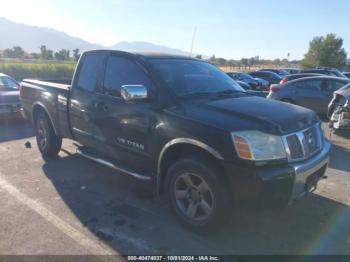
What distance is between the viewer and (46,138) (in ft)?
19.6

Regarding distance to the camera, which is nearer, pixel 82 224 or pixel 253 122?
pixel 253 122

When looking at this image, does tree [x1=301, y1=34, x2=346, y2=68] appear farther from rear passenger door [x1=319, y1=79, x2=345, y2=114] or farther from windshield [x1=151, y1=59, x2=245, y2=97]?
windshield [x1=151, y1=59, x2=245, y2=97]

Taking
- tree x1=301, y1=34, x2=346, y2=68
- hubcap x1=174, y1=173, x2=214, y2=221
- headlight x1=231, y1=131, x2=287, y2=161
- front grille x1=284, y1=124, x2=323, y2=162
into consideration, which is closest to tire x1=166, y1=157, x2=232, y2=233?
hubcap x1=174, y1=173, x2=214, y2=221

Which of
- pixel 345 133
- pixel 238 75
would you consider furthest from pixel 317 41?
pixel 345 133

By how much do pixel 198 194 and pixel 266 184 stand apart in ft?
2.57

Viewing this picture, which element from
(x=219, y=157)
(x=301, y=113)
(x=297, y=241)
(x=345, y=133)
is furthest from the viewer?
(x=345, y=133)

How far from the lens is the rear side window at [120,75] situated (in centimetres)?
412

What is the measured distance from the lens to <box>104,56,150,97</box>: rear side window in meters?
4.12

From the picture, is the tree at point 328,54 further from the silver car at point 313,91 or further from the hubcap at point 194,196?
the hubcap at point 194,196

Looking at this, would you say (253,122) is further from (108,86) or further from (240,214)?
(108,86)

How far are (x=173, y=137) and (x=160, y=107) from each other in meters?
0.43

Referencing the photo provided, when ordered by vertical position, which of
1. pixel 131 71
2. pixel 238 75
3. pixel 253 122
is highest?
pixel 131 71

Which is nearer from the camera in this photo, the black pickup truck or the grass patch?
the black pickup truck

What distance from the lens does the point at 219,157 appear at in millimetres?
3193
